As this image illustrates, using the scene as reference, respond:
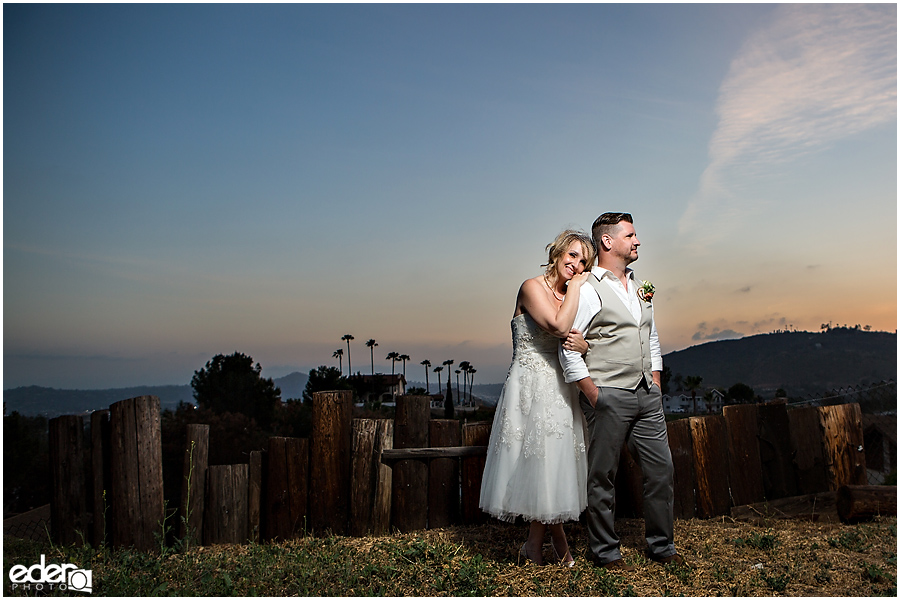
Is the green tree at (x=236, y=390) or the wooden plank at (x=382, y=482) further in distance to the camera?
the green tree at (x=236, y=390)

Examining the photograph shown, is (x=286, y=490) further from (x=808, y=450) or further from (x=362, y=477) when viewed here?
(x=808, y=450)

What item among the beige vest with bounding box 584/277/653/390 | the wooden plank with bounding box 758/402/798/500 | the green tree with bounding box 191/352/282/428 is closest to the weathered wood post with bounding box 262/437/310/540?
the beige vest with bounding box 584/277/653/390

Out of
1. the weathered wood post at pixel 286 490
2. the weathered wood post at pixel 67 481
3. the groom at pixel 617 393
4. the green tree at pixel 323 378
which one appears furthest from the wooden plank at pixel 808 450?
the green tree at pixel 323 378

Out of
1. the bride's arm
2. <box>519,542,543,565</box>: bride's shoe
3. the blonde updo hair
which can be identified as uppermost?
the blonde updo hair

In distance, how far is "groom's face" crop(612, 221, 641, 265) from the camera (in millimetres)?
4473

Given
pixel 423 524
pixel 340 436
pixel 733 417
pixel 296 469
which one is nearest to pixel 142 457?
pixel 296 469

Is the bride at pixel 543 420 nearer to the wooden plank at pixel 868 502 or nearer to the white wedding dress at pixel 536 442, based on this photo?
the white wedding dress at pixel 536 442

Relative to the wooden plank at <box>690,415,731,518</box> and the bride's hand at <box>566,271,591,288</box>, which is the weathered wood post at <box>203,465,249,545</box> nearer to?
the bride's hand at <box>566,271,591,288</box>

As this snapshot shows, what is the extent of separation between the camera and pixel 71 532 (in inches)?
201

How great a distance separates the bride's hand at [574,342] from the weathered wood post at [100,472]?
3937 millimetres

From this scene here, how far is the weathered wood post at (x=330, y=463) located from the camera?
5.46 m

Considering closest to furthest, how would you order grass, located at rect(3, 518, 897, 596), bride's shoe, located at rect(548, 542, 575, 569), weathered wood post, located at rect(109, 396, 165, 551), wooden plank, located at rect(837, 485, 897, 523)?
grass, located at rect(3, 518, 897, 596) → bride's shoe, located at rect(548, 542, 575, 569) → weathered wood post, located at rect(109, 396, 165, 551) → wooden plank, located at rect(837, 485, 897, 523)

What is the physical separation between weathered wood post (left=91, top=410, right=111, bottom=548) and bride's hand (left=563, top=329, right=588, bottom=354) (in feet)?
12.9

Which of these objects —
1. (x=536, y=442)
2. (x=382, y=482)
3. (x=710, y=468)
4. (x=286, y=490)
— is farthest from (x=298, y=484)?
(x=710, y=468)
